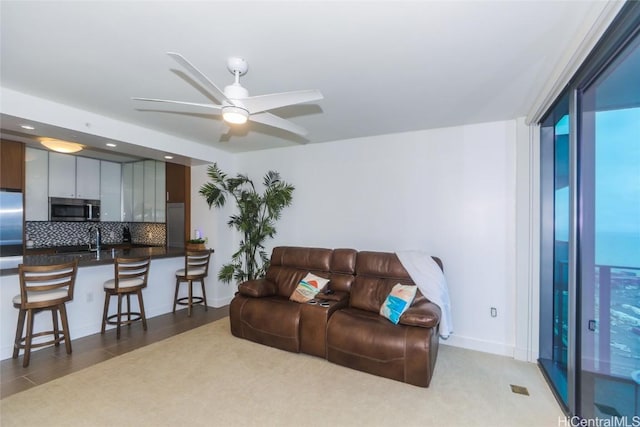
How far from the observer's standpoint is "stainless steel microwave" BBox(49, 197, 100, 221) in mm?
4980

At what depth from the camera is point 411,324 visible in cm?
263

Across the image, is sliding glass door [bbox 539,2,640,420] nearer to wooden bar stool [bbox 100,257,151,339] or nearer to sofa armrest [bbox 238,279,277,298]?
sofa armrest [bbox 238,279,277,298]

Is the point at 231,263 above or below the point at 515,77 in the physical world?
below

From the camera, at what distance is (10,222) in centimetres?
428

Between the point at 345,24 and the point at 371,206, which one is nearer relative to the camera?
the point at 345,24

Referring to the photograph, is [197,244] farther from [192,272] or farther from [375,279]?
[375,279]

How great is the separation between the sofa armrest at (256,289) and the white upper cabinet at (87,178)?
4.12 m

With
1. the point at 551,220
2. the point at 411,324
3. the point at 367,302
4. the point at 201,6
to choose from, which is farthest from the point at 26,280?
the point at 551,220

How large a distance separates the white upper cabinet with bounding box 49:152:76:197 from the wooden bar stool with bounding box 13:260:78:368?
2885 mm

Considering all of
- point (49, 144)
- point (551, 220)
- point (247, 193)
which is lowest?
point (551, 220)

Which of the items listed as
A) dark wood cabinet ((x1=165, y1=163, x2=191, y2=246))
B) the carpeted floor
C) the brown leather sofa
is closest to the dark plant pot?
dark wood cabinet ((x1=165, y1=163, x2=191, y2=246))

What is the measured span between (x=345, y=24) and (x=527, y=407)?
3105mm

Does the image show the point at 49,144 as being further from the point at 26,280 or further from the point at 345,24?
the point at 345,24

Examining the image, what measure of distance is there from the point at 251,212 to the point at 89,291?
2300mm
